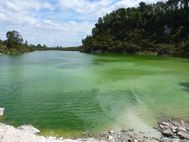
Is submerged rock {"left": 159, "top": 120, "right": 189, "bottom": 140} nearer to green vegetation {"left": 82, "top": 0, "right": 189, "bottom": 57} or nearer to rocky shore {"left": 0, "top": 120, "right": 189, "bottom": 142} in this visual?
rocky shore {"left": 0, "top": 120, "right": 189, "bottom": 142}

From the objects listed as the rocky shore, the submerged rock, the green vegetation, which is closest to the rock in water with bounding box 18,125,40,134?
the rocky shore

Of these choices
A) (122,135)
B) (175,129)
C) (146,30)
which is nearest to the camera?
(122,135)

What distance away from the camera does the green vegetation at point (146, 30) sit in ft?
426

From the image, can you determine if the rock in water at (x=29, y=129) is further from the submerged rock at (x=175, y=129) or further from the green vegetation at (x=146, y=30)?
the green vegetation at (x=146, y=30)

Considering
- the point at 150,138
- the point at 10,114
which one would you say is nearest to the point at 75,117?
the point at 10,114

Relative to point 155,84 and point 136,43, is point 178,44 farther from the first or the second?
point 155,84

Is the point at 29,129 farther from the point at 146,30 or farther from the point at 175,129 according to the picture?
the point at 146,30

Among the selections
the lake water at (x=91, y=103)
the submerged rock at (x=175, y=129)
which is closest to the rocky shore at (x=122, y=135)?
the submerged rock at (x=175, y=129)

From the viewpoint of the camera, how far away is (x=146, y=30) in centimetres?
15825

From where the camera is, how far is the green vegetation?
130 meters

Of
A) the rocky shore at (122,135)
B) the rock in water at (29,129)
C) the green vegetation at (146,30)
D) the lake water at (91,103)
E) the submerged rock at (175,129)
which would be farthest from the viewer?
the green vegetation at (146,30)

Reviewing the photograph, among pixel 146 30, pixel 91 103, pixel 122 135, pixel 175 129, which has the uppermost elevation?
pixel 146 30

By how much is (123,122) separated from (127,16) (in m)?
159

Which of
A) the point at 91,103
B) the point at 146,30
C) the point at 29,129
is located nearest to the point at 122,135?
the point at 29,129
